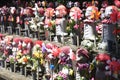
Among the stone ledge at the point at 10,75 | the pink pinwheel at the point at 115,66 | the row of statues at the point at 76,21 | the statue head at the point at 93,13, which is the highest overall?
the statue head at the point at 93,13

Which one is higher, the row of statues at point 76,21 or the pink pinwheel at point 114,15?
the pink pinwheel at point 114,15

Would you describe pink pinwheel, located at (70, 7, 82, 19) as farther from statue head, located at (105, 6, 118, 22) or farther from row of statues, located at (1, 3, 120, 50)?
statue head, located at (105, 6, 118, 22)

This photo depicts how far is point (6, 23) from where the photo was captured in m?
10.0

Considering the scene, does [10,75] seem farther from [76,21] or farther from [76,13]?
[76,13]

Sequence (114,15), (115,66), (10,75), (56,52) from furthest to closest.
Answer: (10,75) → (56,52) → (114,15) → (115,66)

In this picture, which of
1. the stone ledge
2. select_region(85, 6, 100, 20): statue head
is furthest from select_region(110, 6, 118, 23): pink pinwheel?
the stone ledge

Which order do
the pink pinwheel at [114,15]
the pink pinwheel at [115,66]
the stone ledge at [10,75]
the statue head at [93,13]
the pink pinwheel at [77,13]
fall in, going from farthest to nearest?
the stone ledge at [10,75] → the pink pinwheel at [77,13] → the statue head at [93,13] → the pink pinwheel at [114,15] → the pink pinwheel at [115,66]

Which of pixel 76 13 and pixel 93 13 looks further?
pixel 76 13

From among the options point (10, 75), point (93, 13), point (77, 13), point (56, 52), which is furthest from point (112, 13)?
point (10, 75)

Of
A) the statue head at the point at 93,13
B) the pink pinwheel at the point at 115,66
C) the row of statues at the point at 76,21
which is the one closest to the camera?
the pink pinwheel at the point at 115,66

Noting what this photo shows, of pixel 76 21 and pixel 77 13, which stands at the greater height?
pixel 77 13

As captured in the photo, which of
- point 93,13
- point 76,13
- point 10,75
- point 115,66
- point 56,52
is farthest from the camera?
point 10,75

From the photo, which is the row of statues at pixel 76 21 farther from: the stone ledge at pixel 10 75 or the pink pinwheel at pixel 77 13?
the stone ledge at pixel 10 75

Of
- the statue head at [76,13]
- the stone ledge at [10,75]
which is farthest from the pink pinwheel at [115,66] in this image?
the stone ledge at [10,75]
